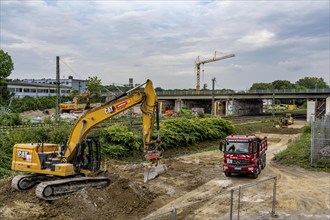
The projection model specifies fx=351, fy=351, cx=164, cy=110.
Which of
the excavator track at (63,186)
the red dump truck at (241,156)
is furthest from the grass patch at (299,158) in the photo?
the excavator track at (63,186)

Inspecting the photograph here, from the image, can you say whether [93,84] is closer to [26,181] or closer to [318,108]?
[318,108]

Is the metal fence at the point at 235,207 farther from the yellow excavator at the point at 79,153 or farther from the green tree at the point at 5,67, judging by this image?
the green tree at the point at 5,67

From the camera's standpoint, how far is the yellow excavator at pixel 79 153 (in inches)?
588

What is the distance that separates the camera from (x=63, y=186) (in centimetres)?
1458

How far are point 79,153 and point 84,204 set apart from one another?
2778mm

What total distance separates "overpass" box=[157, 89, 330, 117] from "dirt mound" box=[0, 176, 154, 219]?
57.4m

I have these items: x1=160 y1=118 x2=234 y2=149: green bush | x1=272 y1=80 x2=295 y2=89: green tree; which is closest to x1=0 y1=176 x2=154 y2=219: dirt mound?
x1=160 y1=118 x2=234 y2=149: green bush

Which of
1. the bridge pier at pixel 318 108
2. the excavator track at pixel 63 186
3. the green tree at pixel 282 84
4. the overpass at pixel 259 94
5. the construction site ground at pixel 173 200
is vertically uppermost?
the green tree at pixel 282 84

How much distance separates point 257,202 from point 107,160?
12482 mm

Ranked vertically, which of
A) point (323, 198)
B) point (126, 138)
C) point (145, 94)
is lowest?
point (323, 198)

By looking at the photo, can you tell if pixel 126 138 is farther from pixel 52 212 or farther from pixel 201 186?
pixel 52 212

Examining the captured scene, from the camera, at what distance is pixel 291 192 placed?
17156 mm

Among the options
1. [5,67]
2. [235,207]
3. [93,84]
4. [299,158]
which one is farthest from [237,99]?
[235,207]

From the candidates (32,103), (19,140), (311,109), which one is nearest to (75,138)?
(19,140)
